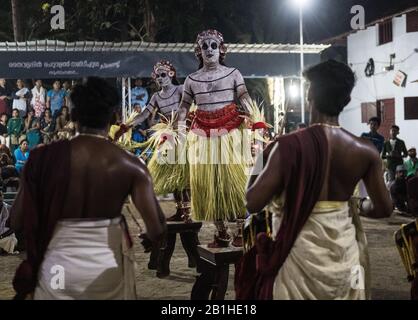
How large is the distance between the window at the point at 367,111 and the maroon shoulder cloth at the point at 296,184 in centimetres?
2141

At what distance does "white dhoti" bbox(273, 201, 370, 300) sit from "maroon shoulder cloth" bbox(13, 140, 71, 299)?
4.00 feet

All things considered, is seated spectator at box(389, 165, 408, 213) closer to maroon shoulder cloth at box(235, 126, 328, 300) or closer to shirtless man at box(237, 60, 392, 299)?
shirtless man at box(237, 60, 392, 299)

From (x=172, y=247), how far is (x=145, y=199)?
3714mm

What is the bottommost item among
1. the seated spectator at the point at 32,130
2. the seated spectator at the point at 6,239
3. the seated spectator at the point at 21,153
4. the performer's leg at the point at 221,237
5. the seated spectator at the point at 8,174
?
the seated spectator at the point at 6,239

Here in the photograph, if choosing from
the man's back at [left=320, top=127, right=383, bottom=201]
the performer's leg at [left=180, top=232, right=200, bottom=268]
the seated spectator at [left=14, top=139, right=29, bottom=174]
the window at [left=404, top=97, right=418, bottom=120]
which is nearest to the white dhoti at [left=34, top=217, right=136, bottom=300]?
the man's back at [left=320, top=127, right=383, bottom=201]

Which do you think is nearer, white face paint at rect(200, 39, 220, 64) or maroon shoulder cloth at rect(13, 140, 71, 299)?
maroon shoulder cloth at rect(13, 140, 71, 299)

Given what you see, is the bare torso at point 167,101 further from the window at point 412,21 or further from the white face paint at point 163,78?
the window at point 412,21

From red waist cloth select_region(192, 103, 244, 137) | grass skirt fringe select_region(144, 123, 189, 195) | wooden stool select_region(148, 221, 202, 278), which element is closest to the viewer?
red waist cloth select_region(192, 103, 244, 137)

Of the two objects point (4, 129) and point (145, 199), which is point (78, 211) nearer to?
point (145, 199)

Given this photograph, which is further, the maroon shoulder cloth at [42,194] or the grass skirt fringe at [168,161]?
the grass skirt fringe at [168,161]

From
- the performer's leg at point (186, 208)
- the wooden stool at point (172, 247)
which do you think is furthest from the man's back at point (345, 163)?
the performer's leg at point (186, 208)

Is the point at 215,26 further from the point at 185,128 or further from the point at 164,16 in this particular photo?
the point at 185,128

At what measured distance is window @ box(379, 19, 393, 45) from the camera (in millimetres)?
21859

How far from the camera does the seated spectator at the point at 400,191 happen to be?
11.3 m
